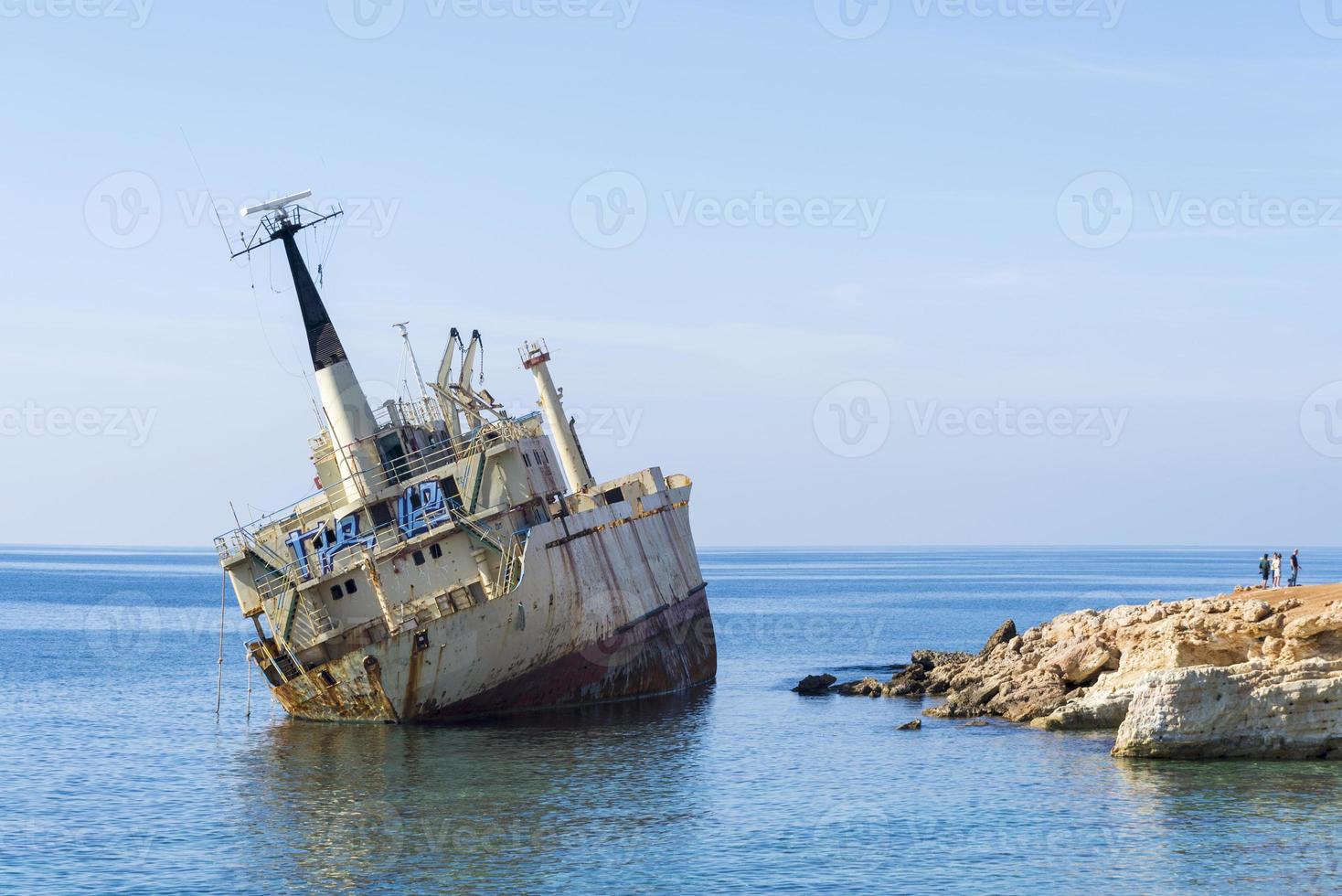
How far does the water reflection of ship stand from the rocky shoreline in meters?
10.1

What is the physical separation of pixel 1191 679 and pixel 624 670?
53.4 ft

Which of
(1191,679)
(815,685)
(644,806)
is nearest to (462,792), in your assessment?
(644,806)

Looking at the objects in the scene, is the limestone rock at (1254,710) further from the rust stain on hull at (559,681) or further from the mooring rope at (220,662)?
the mooring rope at (220,662)

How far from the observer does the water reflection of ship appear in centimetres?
3125

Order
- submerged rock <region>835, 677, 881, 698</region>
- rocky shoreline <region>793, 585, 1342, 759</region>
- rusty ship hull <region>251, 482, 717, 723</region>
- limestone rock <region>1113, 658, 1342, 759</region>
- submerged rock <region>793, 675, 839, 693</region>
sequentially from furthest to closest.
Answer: submerged rock <region>793, 675, 839, 693</region>
submerged rock <region>835, 677, 881, 698</region>
rusty ship hull <region>251, 482, 717, 723</region>
rocky shoreline <region>793, 585, 1342, 759</region>
limestone rock <region>1113, 658, 1342, 759</region>

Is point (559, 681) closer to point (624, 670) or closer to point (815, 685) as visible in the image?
point (624, 670)

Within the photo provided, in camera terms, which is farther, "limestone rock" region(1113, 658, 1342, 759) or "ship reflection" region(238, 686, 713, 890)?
"limestone rock" region(1113, 658, 1342, 759)

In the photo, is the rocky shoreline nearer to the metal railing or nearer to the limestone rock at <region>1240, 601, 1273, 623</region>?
the limestone rock at <region>1240, 601, 1273, 623</region>

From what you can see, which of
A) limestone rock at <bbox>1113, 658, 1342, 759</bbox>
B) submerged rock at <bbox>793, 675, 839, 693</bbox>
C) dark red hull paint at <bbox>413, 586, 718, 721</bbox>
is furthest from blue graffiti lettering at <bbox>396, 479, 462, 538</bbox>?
limestone rock at <bbox>1113, 658, 1342, 759</bbox>

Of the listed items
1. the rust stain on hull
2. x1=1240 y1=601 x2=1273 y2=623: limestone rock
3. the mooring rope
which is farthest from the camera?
the rust stain on hull

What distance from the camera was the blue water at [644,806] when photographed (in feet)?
69.4

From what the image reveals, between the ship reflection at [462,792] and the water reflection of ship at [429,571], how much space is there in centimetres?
129

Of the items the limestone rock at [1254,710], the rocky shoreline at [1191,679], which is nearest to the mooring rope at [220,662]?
the rocky shoreline at [1191,679]

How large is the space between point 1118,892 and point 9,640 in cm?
6635
